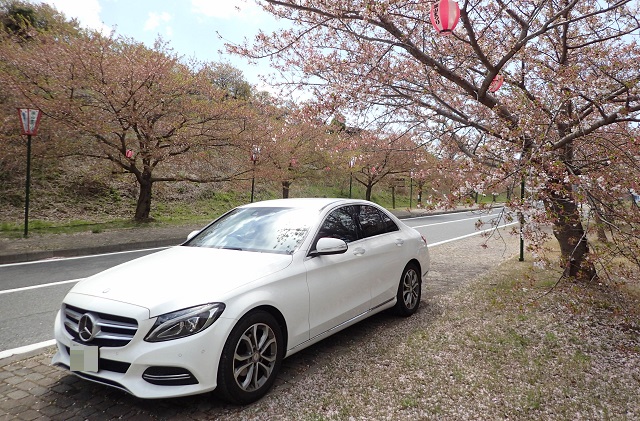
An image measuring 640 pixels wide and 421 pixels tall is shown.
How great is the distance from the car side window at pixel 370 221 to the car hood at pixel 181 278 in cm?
137

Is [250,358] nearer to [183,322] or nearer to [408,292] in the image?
[183,322]

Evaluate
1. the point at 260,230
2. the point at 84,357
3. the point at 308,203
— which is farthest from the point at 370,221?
the point at 84,357

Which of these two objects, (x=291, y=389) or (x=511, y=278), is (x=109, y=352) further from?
(x=511, y=278)

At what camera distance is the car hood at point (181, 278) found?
267cm

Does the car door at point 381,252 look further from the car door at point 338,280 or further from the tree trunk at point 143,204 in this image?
the tree trunk at point 143,204

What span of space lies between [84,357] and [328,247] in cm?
199

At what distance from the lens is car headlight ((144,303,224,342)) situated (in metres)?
2.53

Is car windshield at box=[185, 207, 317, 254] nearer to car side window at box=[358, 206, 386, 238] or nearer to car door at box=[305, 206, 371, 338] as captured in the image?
car door at box=[305, 206, 371, 338]

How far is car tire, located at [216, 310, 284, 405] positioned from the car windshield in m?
0.74

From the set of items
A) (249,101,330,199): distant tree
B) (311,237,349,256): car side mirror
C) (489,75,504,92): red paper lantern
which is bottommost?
(311,237,349,256): car side mirror

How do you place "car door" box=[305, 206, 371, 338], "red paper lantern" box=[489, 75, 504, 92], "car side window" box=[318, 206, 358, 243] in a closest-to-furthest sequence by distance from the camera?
"car door" box=[305, 206, 371, 338]
"car side window" box=[318, 206, 358, 243]
"red paper lantern" box=[489, 75, 504, 92]

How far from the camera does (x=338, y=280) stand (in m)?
3.70

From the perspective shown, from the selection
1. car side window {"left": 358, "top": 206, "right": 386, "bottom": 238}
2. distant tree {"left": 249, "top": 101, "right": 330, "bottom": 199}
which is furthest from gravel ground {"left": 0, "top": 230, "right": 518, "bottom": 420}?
distant tree {"left": 249, "top": 101, "right": 330, "bottom": 199}

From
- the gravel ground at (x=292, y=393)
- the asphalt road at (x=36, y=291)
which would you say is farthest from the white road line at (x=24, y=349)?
the gravel ground at (x=292, y=393)
